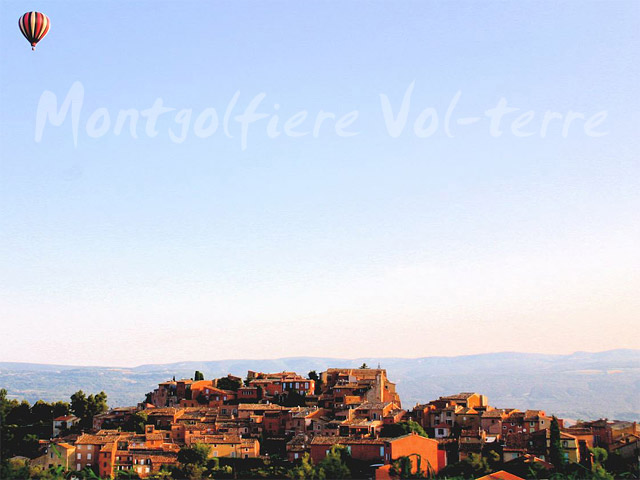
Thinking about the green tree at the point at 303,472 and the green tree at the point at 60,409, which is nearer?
the green tree at the point at 303,472

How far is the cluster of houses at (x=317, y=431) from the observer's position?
26.3m

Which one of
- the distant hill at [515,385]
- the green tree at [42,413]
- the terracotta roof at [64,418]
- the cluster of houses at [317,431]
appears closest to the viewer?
the cluster of houses at [317,431]

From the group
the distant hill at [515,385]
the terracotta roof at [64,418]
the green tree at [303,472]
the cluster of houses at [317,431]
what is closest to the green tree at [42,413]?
the terracotta roof at [64,418]

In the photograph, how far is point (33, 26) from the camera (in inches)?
845

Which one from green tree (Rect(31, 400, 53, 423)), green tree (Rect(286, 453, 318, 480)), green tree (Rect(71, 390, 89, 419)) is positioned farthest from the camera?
green tree (Rect(71, 390, 89, 419))

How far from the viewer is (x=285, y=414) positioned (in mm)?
30828

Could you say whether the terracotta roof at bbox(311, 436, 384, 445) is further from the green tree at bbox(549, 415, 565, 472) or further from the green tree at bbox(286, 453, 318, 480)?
the green tree at bbox(549, 415, 565, 472)

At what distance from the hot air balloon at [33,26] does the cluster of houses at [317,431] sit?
13.4m

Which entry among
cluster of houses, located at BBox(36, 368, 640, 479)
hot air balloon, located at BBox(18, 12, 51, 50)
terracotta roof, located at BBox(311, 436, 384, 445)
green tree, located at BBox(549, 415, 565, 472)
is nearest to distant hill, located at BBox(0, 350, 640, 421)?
cluster of houses, located at BBox(36, 368, 640, 479)

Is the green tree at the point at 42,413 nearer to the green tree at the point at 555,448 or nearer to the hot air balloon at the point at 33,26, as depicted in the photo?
the hot air balloon at the point at 33,26

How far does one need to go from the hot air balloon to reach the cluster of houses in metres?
13.4

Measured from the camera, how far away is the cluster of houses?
26.3m

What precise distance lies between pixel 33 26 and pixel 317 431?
17552 millimetres

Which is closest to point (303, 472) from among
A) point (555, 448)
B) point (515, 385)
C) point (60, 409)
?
point (555, 448)
